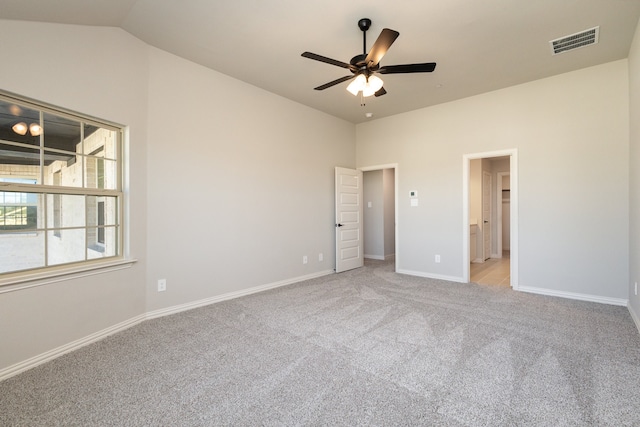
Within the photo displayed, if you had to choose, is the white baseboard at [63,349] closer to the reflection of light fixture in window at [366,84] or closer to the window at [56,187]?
the window at [56,187]

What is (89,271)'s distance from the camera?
2568 millimetres

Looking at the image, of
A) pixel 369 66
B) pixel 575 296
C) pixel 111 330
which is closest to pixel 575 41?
pixel 369 66

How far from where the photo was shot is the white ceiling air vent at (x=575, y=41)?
113 inches

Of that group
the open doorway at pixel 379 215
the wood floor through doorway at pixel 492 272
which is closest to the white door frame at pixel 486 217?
the wood floor through doorway at pixel 492 272

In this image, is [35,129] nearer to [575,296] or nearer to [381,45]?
[381,45]

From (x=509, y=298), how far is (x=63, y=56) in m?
5.40

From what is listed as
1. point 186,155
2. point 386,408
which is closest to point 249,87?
point 186,155

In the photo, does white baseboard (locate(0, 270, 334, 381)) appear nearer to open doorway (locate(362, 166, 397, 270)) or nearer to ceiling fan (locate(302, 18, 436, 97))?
ceiling fan (locate(302, 18, 436, 97))

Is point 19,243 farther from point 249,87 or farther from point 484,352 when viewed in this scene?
point 484,352

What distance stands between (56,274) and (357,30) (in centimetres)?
343

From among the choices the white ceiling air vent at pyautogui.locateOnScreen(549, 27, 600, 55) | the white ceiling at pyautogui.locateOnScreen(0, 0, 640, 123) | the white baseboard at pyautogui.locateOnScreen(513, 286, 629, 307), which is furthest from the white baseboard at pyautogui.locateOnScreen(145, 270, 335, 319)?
the white ceiling air vent at pyautogui.locateOnScreen(549, 27, 600, 55)

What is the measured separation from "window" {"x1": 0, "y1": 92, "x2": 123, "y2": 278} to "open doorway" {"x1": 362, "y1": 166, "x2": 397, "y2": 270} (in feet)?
17.4

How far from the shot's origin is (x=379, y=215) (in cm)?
695

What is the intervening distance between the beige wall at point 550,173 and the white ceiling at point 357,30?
41 cm
